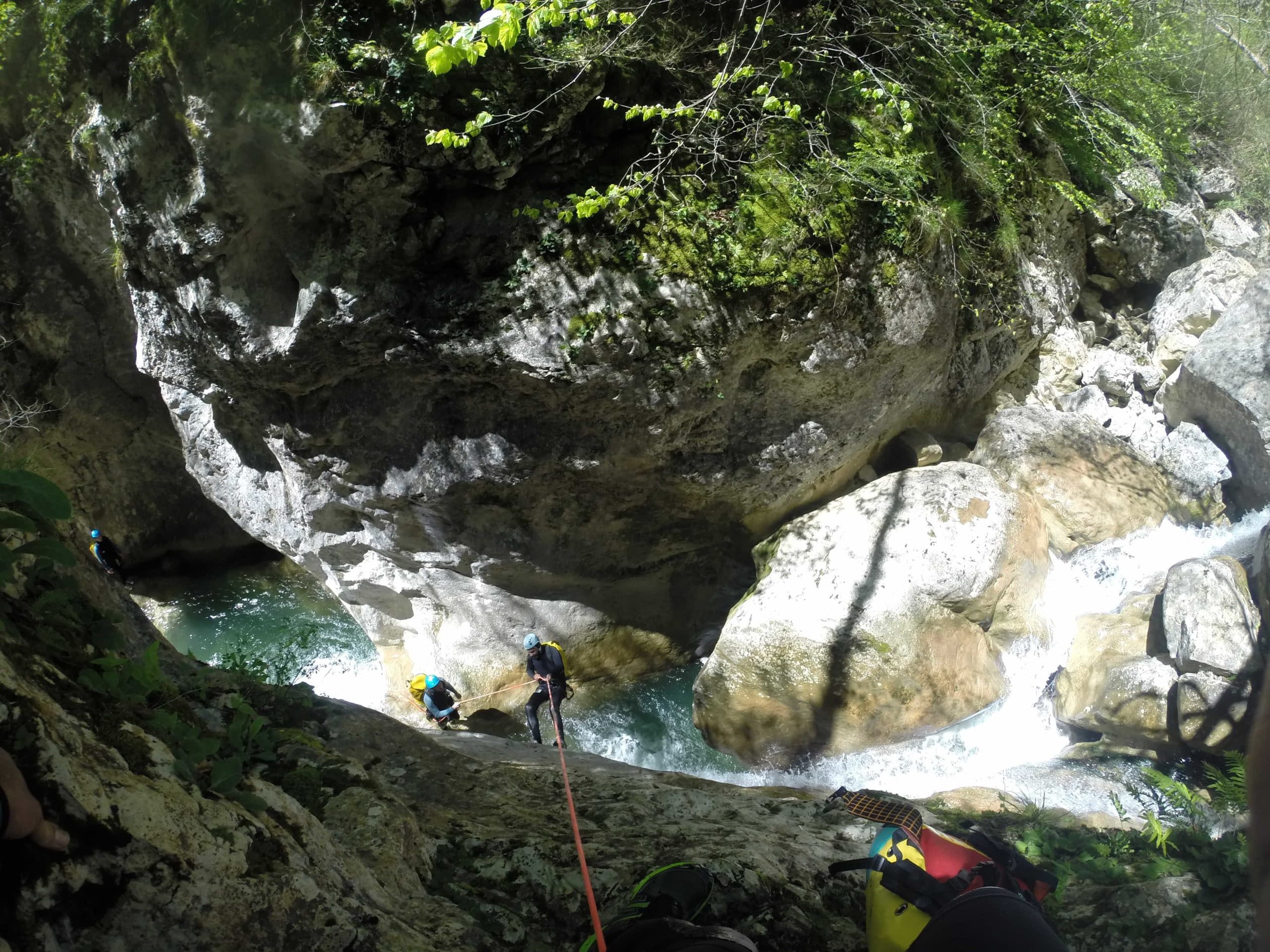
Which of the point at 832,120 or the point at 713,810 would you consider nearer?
the point at 713,810

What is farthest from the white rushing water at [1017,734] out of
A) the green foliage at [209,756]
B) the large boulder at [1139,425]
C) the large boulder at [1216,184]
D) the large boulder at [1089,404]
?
the large boulder at [1216,184]

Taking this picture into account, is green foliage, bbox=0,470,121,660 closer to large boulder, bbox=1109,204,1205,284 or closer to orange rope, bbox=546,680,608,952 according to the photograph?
orange rope, bbox=546,680,608,952

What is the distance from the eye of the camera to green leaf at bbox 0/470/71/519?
227cm

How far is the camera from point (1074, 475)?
809 centimetres

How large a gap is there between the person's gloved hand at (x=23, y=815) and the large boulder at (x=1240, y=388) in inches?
395

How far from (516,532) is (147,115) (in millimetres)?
4234

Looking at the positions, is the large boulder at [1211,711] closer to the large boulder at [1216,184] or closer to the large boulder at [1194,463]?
the large boulder at [1194,463]

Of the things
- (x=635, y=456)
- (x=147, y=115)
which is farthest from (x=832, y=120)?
(x=147, y=115)

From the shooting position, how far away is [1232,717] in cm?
588

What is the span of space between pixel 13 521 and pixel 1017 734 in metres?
7.35

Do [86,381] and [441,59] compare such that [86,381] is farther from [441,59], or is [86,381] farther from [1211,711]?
[1211,711]

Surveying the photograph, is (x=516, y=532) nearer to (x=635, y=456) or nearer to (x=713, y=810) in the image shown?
(x=635, y=456)

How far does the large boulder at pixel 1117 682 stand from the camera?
6285 mm

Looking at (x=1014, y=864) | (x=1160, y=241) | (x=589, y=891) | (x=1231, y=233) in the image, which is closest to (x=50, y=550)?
(x=589, y=891)
